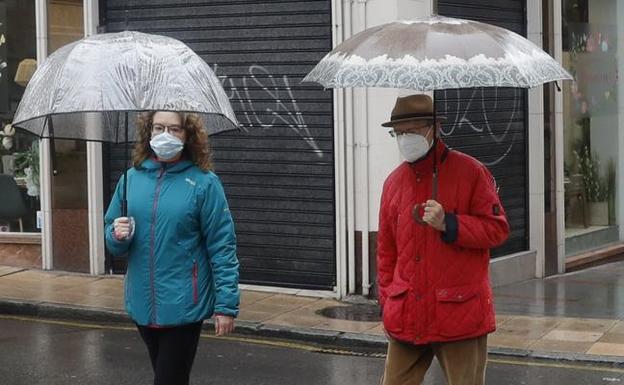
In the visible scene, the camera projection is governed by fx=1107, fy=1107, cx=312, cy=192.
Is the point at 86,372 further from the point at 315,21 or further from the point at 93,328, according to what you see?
the point at 315,21

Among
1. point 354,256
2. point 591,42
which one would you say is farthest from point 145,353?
point 591,42

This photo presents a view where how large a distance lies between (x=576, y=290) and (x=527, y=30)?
9.84ft

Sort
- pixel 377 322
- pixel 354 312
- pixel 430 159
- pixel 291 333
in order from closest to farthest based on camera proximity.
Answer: pixel 430 159, pixel 291 333, pixel 377 322, pixel 354 312

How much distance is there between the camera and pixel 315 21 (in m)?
11.0

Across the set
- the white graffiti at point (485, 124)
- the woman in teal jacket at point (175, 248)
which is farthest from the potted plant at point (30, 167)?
the woman in teal jacket at point (175, 248)

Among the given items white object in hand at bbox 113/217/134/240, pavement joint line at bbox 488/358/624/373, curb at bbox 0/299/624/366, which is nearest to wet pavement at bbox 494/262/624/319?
curb at bbox 0/299/624/366

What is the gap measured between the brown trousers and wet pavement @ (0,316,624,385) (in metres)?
2.68

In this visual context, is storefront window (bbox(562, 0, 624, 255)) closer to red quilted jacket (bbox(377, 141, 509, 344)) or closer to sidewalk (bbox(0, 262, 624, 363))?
sidewalk (bbox(0, 262, 624, 363))

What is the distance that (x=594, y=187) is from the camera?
1395 cm

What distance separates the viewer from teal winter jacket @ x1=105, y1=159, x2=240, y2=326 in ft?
16.7

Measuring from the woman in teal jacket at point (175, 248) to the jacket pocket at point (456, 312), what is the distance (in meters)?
0.95

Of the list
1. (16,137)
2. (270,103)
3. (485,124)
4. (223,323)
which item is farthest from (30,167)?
(223,323)

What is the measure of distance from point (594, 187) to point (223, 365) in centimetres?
716

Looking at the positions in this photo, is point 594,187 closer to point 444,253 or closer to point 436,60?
point 444,253
